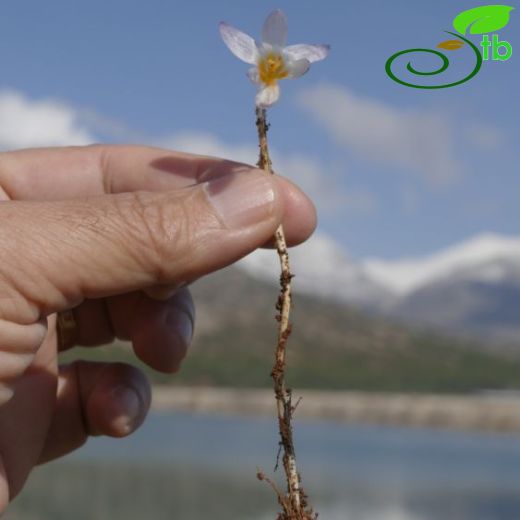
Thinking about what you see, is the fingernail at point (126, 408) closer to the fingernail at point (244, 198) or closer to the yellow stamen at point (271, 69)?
the fingernail at point (244, 198)

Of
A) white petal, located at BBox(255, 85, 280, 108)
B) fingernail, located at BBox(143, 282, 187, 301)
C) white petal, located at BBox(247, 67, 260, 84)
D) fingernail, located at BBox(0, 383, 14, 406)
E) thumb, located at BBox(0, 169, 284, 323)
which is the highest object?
white petal, located at BBox(247, 67, 260, 84)

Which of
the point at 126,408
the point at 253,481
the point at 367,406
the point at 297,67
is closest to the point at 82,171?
the point at 126,408

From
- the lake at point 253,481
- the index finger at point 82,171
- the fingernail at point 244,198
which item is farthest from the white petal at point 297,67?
the lake at point 253,481

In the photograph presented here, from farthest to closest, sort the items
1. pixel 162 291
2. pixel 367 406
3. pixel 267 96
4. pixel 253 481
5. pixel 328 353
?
pixel 328 353 → pixel 367 406 → pixel 253 481 → pixel 162 291 → pixel 267 96

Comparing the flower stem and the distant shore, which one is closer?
the flower stem

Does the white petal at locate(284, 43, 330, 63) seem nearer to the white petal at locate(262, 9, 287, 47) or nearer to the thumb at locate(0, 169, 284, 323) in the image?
the white petal at locate(262, 9, 287, 47)

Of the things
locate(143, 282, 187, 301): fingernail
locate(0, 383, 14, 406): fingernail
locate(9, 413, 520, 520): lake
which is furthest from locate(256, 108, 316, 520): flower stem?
locate(9, 413, 520, 520): lake

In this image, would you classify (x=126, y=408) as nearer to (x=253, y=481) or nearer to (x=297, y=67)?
(x=297, y=67)
